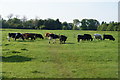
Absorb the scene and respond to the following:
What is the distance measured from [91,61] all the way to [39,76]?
14.8 feet

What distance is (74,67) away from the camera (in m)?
10.8

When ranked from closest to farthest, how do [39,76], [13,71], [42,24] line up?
[39,76]
[13,71]
[42,24]

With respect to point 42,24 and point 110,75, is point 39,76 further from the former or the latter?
point 42,24

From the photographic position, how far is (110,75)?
9250 millimetres

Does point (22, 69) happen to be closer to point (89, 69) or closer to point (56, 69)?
point (56, 69)

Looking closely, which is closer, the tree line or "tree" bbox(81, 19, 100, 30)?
the tree line

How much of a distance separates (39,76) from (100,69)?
3189 mm

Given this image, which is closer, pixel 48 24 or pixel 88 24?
pixel 48 24

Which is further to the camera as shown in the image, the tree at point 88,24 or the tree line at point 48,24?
the tree at point 88,24

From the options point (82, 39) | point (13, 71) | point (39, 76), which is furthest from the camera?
point (82, 39)

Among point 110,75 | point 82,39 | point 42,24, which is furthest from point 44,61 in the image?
point 42,24

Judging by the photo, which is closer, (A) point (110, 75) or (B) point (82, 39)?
(A) point (110, 75)

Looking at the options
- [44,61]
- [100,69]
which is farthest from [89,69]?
[44,61]

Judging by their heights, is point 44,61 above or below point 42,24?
below
